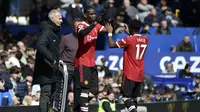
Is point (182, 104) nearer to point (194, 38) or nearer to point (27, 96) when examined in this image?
point (27, 96)

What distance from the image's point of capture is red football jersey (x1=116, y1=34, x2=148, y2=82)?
16.6 m

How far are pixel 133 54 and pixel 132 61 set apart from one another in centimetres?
14

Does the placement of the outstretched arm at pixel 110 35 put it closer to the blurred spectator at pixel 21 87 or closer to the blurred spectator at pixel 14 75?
the blurred spectator at pixel 21 87

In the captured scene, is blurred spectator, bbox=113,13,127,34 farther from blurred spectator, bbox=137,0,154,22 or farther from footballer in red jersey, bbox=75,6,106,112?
footballer in red jersey, bbox=75,6,106,112

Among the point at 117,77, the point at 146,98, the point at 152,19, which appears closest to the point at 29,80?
the point at 146,98

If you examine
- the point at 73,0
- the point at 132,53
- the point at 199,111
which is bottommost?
the point at 199,111

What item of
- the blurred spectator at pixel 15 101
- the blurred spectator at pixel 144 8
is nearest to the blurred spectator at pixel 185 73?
the blurred spectator at pixel 144 8

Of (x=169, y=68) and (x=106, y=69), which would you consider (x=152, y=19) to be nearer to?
(x=169, y=68)

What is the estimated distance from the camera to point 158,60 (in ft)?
83.3

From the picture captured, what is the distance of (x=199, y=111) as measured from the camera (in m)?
20.7

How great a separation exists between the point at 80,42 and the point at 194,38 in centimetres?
1119

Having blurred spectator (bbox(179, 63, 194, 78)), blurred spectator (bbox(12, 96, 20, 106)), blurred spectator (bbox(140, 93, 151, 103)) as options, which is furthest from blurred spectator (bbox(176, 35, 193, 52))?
blurred spectator (bbox(12, 96, 20, 106))

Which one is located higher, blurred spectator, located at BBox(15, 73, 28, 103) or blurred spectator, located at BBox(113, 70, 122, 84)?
blurred spectator, located at BBox(113, 70, 122, 84)

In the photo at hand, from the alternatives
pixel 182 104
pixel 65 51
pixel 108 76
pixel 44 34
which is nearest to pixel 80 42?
pixel 44 34
